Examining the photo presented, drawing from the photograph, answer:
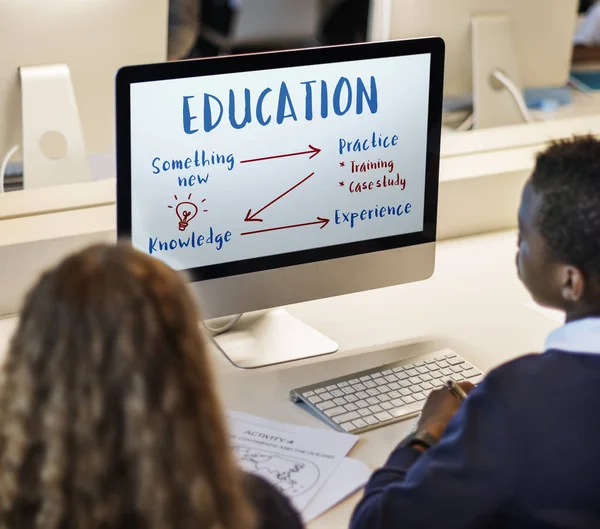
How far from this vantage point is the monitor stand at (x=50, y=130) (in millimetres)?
1753

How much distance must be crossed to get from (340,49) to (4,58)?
2.34ft

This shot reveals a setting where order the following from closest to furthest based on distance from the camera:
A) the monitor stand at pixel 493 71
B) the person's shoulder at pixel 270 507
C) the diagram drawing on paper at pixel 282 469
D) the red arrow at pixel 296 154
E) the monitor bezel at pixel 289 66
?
the person's shoulder at pixel 270 507 → the diagram drawing on paper at pixel 282 469 → the monitor bezel at pixel 289 66 → the red arrow at pixel 296 154 → the monitor stand at pixel 493 71

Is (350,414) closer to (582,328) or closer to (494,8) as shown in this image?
(582,328)

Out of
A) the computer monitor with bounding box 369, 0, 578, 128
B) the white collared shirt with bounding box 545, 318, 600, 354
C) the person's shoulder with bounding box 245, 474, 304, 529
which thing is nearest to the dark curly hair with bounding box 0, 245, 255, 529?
the person's shoulder with bounding box 245, 474, 304, 529

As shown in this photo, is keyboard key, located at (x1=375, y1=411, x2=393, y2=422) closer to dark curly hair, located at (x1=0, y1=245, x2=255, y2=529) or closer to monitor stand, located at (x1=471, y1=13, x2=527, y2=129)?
dark curly hair, located at (x1=0, y1=245, x2=255, y2=529)

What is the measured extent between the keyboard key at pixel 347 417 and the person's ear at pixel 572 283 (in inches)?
13.3

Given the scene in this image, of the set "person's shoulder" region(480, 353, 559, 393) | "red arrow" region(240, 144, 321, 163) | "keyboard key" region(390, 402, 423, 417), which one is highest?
"red arrow" region(240, 144, 321, 163)

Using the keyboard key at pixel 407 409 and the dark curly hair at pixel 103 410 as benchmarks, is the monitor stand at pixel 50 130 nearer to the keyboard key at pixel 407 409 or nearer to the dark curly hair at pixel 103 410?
the keyboard key at pixel 407 409

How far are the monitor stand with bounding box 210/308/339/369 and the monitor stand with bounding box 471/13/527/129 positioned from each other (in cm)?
98

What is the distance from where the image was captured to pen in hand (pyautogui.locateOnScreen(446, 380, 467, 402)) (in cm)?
117

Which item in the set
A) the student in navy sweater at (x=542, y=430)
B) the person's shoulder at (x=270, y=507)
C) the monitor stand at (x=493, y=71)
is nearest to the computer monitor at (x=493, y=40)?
the monitor stand at (x=493, y=71)

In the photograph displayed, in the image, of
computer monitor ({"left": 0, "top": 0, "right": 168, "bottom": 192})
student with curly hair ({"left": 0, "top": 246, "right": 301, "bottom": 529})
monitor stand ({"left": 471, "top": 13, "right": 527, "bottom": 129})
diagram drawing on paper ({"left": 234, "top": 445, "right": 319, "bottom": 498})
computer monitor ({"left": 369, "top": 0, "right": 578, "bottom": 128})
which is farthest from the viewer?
monitor stand ({"left": 471, "top": 13, "right": 527, "bottom": 129})

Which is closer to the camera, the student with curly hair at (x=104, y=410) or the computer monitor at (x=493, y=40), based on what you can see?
the student with curly hair at (x=104, y=410)

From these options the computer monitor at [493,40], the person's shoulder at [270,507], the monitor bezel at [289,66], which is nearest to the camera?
the person's shoulder at [270,507]
